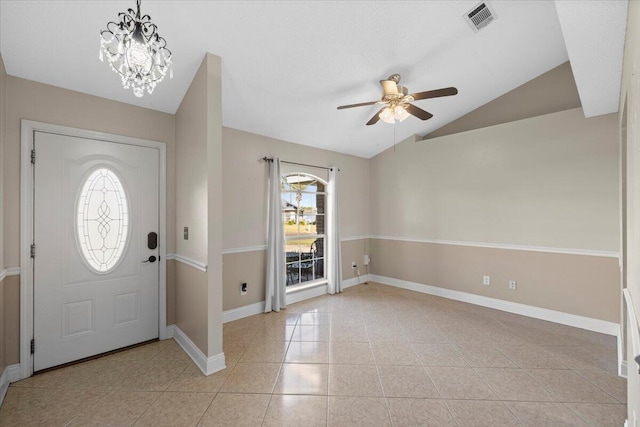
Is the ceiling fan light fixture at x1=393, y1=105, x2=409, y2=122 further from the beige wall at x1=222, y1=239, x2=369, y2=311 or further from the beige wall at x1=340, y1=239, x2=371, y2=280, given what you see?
the beige wall at x1=340, y1=239, x2=371, y2=280

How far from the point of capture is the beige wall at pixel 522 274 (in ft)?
10.4

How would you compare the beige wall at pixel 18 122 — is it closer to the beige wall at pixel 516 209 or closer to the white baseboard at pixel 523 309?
the beige wall at pixel 516 209

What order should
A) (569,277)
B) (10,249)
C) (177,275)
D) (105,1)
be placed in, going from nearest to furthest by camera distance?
(105,1) → (10,249) → (177,275) → (569,277)

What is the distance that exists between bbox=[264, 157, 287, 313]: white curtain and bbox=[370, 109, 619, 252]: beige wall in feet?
7.74

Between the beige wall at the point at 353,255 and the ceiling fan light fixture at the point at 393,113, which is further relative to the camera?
the beige wall at the point at 353,255

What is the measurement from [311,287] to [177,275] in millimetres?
2179

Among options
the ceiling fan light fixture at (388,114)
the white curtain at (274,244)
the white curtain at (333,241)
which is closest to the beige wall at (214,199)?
the white curtain at (274,244)

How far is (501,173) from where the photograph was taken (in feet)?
12.8

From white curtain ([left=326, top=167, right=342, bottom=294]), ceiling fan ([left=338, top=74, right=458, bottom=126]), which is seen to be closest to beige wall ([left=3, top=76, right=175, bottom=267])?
ceiling fan ([left=338, top=74, right=458, bottom=126])

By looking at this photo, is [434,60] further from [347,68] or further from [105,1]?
[105,1]

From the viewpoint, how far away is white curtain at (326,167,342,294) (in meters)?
4.71

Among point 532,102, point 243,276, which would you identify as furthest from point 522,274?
point 243,276

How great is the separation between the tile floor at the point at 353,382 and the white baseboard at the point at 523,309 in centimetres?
14

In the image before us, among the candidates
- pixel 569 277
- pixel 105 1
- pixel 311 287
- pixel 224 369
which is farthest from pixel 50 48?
pixel 569 277
